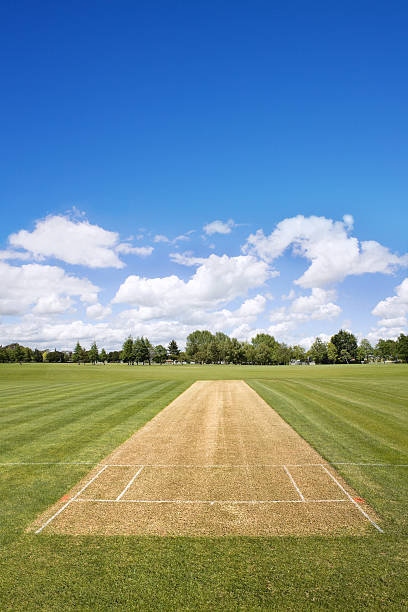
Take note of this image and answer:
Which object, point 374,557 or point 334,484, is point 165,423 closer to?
point 334,484

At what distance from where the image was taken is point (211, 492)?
392 inches

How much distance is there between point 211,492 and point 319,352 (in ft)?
563

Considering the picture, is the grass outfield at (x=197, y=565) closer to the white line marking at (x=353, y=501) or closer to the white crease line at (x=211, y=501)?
the white line marking at (x=353, y=501)

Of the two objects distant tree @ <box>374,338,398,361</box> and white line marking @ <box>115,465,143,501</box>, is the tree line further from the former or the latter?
white line marking @ <box>115,465,143,501</box>

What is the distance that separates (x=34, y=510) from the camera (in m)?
9.01

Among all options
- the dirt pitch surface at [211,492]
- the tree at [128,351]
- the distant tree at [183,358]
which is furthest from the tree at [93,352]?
the dirt pitch surface at [211,492]

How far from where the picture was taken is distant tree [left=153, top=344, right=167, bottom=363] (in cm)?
18138

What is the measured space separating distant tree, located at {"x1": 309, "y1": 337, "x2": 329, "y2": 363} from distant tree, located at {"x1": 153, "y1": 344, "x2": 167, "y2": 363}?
7522cm

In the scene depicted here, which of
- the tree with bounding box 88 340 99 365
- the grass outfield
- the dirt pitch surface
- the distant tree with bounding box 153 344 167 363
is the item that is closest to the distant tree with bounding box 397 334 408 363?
the distant tree with bounding box 153 344 167 363

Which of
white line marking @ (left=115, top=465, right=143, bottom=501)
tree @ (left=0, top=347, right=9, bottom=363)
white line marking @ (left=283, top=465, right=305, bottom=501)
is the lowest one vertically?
white line marking @ (left=283, top=465, right=305, bottom=501)

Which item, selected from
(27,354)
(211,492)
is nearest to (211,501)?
(211,492)

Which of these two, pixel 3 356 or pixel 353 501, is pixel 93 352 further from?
pixel 353 501

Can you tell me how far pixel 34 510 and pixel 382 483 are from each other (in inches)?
391

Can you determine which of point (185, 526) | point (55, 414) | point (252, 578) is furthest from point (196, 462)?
point (55, 414)
